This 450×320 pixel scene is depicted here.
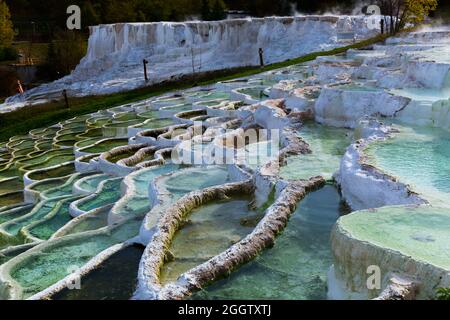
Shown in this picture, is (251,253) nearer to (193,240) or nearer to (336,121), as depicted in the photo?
(193,240)

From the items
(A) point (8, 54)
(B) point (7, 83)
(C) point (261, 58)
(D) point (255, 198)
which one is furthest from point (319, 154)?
(A) point (8, 54)

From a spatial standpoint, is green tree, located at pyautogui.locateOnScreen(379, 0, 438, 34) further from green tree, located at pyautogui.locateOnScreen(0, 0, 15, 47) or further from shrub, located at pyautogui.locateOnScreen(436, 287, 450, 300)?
green tree, located at pyautogui.locateOnScreen(0, 0, 15, 47)

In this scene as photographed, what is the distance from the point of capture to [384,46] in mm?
16219

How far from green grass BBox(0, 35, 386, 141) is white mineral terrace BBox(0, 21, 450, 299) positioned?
145 inches

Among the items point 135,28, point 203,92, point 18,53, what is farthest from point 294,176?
point 18,53

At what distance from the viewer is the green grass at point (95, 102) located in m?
17.2

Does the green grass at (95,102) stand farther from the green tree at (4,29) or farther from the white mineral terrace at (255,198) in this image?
the green tree at (4,29)

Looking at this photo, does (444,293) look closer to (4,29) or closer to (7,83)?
(7,83)

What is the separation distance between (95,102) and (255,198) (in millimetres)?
14047

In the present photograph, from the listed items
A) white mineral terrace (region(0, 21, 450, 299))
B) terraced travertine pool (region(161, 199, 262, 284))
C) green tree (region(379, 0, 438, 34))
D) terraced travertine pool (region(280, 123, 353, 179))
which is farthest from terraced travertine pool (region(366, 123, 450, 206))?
green tree (region(379, 0, 438, 34))

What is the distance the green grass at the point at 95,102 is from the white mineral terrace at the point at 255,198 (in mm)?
3688

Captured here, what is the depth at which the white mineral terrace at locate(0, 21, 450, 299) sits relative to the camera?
13.2 ft

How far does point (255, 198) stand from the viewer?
6.22m
